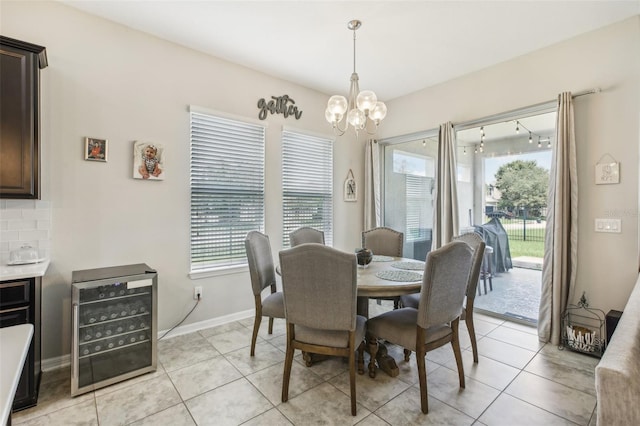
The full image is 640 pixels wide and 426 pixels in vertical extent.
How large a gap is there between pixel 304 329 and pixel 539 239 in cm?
279

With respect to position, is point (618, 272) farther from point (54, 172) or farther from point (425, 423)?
point (54, 172)

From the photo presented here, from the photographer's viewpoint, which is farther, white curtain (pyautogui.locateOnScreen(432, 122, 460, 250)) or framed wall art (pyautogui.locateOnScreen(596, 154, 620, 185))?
white curtain (pyautogui.locateOnScreen(432, 122, 460, 250))

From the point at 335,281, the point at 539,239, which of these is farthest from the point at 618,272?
the point at 335,281

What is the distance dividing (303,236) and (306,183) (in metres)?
0.96

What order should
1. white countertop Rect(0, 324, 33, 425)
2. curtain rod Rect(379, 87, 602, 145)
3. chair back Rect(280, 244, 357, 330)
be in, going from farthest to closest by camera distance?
curtain rod Rect(379, 87, 602, 145) < chair back Rect(280, 244, 357, 330) < white countertop Rect(0, 324, 33, 425)

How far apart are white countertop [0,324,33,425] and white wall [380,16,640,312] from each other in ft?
12.7

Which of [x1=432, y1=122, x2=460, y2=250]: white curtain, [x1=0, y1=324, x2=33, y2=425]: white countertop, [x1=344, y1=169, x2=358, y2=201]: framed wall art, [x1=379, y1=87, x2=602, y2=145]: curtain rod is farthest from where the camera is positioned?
[x1=344, y1=169, x2=358, y2=201]: framed wall art

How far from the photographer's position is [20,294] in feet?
6.34

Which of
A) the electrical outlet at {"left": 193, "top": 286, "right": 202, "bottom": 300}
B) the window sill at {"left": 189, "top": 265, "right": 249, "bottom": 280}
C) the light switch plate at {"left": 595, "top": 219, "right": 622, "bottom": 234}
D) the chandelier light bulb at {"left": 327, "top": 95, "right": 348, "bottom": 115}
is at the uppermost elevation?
the chandelier light bulb at {"left": 327, "top": 95, "right": 348, "bottom": 115}

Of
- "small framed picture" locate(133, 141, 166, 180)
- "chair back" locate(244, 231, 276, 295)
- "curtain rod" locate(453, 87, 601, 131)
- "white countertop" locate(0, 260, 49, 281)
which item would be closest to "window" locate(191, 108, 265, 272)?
"small framed picture" locate(133, 141, 166, 180)

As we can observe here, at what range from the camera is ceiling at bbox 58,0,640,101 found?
249cm

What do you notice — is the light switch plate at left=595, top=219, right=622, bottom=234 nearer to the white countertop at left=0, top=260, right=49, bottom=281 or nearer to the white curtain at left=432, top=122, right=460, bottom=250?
the white curtain at left=432, top=122, right=460, bottom=250

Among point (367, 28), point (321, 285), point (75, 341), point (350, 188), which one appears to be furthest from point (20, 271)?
point (350, 188)

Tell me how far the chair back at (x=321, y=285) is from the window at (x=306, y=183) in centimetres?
195
